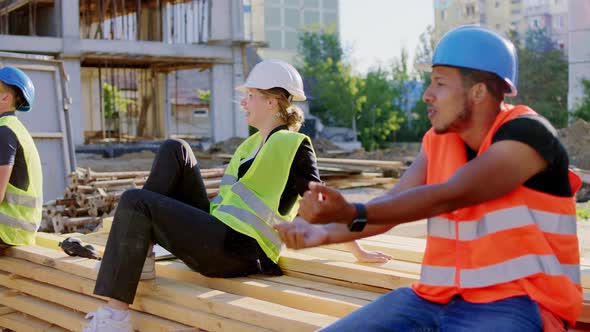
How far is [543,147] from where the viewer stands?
262cm

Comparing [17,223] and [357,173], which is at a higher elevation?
[17,223]

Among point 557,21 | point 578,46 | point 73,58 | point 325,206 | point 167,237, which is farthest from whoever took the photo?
point 557,21

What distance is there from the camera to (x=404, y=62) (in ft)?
166

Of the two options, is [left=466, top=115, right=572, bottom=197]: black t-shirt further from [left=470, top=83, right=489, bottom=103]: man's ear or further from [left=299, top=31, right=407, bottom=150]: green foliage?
[left=299, top=31, right=407, bottom=150]: green foliage

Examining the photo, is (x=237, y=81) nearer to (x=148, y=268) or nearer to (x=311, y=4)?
(x=148, y=268)

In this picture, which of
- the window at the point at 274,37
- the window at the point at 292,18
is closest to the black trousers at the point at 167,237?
the window at the point at 274,37

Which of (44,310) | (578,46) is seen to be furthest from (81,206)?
(578,46)

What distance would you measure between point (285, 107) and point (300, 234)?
88.0 inches

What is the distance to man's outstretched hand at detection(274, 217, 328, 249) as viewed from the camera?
264cm

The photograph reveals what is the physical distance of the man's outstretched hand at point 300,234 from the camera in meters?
2.64

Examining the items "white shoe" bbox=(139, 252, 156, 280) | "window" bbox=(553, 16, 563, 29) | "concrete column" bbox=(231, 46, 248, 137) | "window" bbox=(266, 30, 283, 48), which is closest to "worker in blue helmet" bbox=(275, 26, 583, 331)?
"white shoe" bbox=(139, 252, 156, 280)

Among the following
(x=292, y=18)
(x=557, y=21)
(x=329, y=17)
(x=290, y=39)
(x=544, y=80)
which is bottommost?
(x=544, y=80)

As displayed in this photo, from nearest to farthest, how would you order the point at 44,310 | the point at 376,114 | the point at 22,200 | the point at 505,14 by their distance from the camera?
1. the point at 44,310
2. the point at 22,200
3. the point at 376,114
4. the point at 505,14

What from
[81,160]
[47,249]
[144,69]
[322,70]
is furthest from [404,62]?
[47,249]
